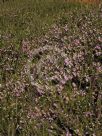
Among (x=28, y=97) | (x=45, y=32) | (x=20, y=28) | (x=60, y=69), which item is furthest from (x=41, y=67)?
(x=20, y=28)

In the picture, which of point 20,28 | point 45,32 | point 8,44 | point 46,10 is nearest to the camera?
point 8,44

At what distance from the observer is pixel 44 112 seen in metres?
4.22

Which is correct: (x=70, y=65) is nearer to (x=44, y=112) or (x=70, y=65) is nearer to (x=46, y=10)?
(x=44, y=112)

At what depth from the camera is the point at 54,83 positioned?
202 inches

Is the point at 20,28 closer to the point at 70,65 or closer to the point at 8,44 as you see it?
the point at 8,44

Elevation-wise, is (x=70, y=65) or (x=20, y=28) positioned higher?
(x=70, y=65)

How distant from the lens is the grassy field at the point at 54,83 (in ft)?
13.3

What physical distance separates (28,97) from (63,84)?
484 mm

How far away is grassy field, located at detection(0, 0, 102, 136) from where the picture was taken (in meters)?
4.06

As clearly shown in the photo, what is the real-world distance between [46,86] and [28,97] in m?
0.23

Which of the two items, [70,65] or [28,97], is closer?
[28,97]

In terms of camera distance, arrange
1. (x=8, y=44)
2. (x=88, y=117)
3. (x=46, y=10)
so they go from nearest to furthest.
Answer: (x=88, y=117) < (x=8, y=44) < (x=46, y=10)

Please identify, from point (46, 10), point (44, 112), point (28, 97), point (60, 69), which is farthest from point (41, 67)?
point (46, 10)

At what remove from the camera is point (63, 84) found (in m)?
4.88
